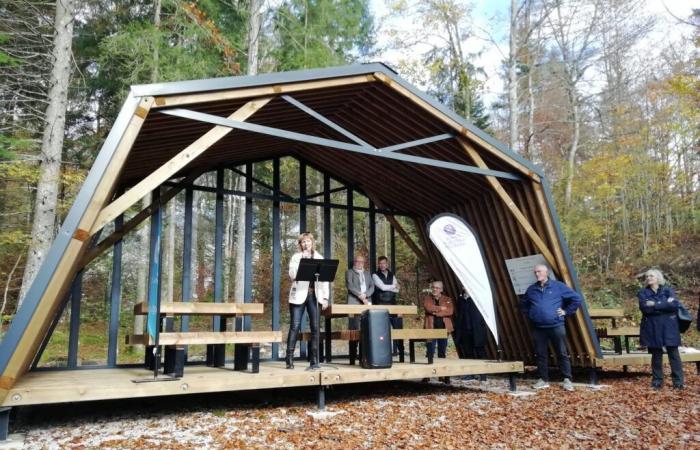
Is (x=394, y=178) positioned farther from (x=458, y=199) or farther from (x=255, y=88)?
(x=255, y=88)

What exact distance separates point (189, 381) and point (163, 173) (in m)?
1.82

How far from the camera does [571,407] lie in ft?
17.4

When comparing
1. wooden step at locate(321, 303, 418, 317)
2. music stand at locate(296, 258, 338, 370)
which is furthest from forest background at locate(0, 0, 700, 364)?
music stand at locate(296, 258, 338, 370)

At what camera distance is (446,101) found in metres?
17.5

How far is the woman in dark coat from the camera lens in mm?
6195

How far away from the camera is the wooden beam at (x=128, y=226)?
6227 millimetres

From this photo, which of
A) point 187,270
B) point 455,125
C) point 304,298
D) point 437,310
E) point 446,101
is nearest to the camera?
point 304,298

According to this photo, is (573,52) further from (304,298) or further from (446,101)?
(304,298)

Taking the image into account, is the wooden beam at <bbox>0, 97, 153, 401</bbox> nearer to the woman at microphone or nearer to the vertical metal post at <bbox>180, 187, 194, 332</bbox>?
the woman at microphone

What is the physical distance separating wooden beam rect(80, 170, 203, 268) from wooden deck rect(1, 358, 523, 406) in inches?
52.0

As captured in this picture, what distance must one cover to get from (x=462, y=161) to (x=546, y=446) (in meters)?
4.22

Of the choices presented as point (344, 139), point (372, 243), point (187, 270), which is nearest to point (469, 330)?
point (372, 243)

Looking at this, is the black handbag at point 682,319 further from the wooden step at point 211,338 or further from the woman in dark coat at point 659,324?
the wooden step at point 211,338

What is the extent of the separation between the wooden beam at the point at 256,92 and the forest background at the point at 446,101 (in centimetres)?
629
